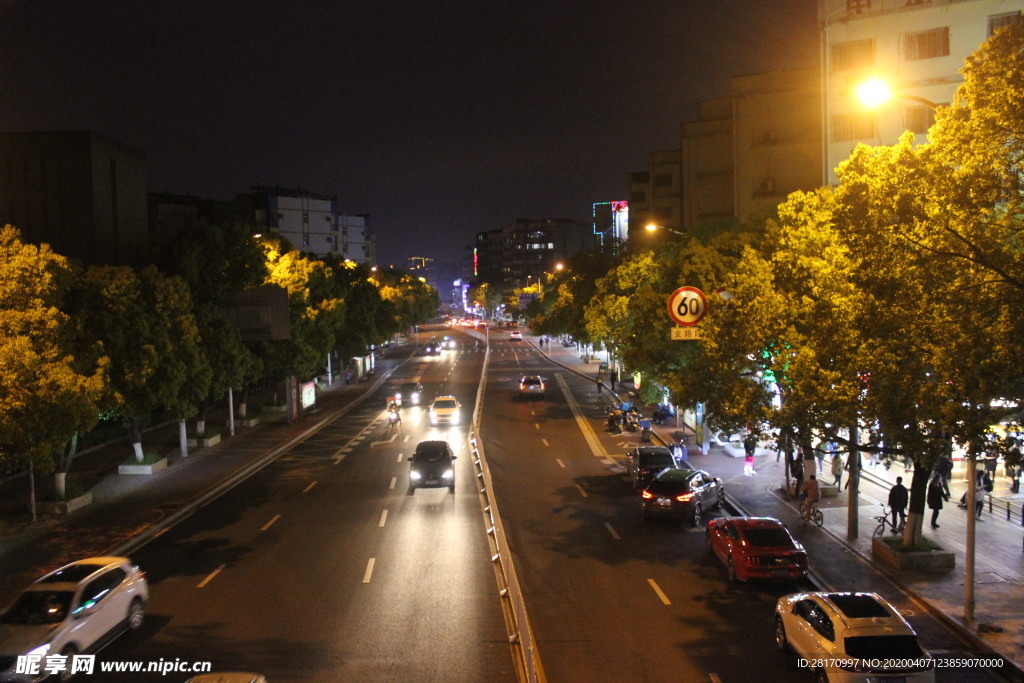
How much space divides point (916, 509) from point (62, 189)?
37.6 metres

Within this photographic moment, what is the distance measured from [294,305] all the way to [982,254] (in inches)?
1491

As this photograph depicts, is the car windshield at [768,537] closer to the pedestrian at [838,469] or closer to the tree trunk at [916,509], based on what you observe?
the tree trunk at [916,509]

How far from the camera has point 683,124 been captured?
73000mm

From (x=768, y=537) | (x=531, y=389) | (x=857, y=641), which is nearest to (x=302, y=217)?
(x=531, y=389)

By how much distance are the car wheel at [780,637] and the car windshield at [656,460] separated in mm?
13876

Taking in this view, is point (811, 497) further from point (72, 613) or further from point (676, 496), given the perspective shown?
point (72, 613)

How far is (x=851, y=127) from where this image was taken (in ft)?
110

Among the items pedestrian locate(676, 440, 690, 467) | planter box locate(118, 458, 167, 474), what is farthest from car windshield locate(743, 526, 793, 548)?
planter box locate(118, 458, 167, 474)

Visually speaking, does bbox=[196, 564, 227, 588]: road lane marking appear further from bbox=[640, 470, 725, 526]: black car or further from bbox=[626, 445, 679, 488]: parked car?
bbox=[626, 445, 679, 488]: parked car

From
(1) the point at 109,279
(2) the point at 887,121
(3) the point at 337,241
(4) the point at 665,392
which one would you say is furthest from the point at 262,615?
(3) the point at 337,241

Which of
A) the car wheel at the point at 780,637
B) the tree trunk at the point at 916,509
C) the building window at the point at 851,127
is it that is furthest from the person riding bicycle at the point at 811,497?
the building window at the point at 851,127

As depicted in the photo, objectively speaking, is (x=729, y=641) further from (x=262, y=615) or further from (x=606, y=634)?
(x=262, y=615)

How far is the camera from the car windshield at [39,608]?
13680mm

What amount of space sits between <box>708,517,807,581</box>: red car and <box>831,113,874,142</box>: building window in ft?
67.9
